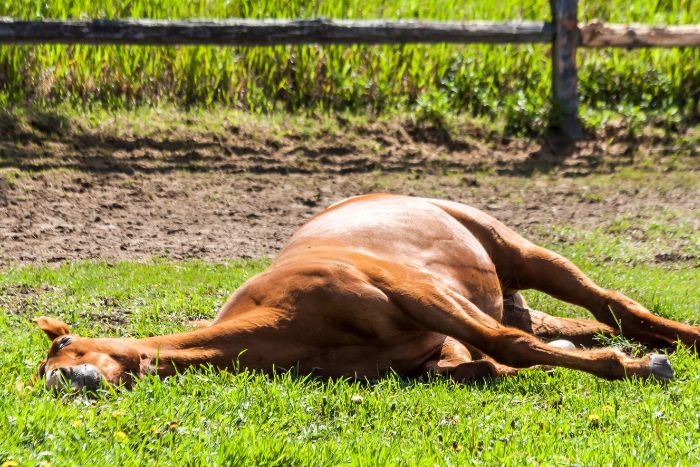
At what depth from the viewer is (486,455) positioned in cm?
407

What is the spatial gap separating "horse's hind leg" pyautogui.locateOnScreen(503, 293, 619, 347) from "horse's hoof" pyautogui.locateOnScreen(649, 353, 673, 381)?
4.03ft

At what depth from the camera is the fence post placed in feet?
42.3

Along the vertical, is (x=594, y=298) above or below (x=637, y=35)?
below

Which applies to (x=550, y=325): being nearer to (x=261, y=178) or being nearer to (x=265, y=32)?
(x=261, y=178)

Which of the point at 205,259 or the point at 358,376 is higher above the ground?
the point at 358,376

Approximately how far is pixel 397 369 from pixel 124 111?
26.0 feet

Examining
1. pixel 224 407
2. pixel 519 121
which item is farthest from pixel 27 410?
pixel 519 121

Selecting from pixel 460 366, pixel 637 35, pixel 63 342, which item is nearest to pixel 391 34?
pixel 637 35

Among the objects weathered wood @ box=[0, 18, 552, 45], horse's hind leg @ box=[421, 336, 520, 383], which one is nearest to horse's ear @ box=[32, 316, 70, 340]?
horse's hind leg @ box=[421, 336, 520, 383]

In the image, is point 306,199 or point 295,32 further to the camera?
point 295,32

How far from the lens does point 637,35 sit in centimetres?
1331

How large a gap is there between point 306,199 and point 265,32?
2459 mm

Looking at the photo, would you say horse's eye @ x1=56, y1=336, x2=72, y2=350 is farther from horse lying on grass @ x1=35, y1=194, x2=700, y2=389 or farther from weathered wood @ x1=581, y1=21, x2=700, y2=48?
weathered wood @ x1=581, y1=21, x2=700, y2=48

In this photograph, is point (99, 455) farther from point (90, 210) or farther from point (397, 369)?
point (90, 210)
